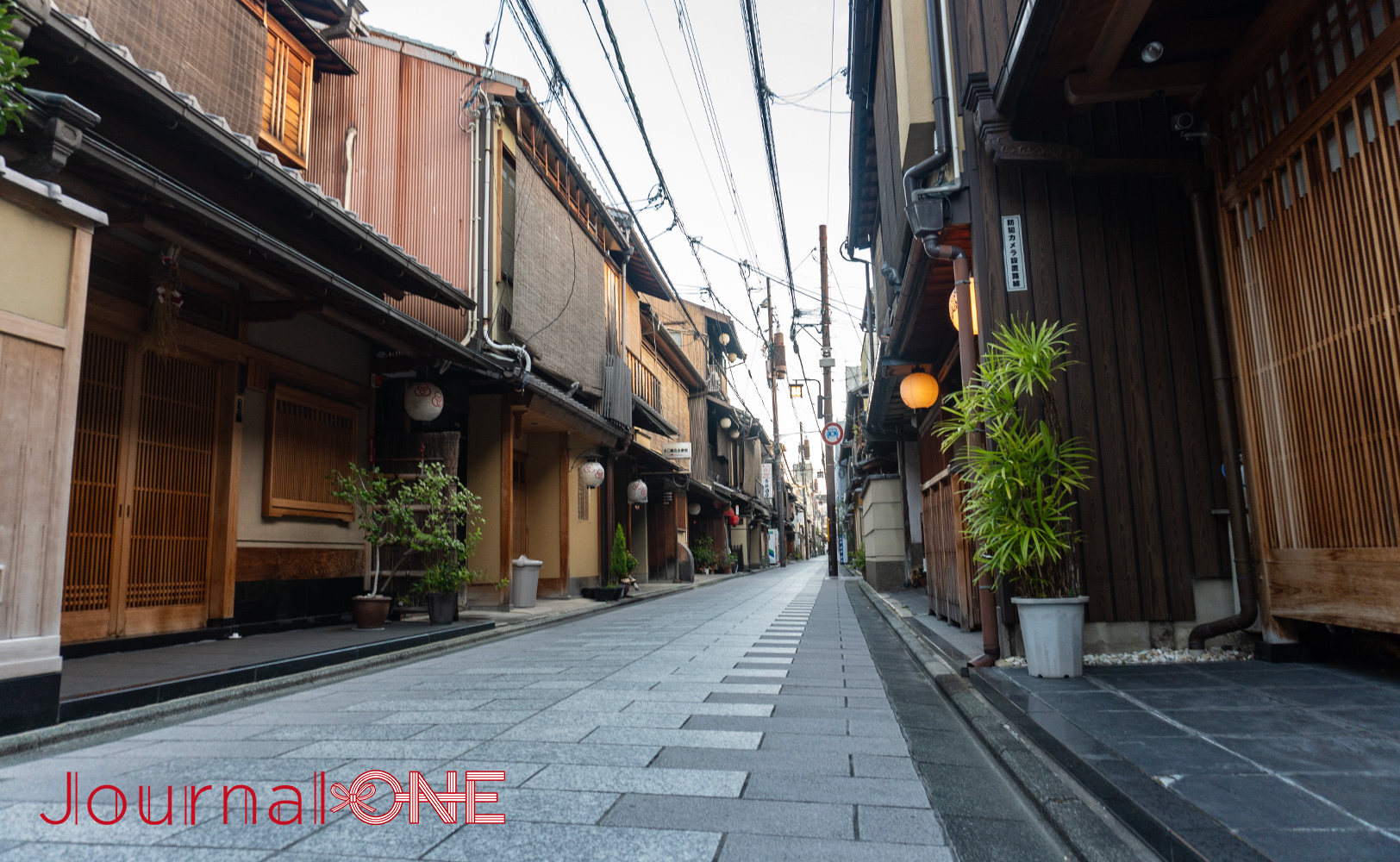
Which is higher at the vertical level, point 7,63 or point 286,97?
point 286,97

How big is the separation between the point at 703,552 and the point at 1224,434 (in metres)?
27.7

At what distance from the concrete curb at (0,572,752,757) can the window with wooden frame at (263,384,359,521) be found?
256 cm

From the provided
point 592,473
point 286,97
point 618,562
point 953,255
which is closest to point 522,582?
point 592,473

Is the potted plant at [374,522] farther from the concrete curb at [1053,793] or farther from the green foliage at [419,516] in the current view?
the concrete curb at [1053,793]

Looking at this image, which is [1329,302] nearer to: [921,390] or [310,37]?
[921,390]

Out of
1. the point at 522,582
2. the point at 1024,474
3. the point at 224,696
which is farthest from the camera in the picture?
the point at 522,582

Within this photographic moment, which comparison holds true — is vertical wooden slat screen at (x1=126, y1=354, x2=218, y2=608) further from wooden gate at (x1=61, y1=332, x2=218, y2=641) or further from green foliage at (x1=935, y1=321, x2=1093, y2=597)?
green foliage at (x1=935, y1=321, x2=1093, y2=597)

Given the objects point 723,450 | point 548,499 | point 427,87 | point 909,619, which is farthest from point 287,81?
point 723,450

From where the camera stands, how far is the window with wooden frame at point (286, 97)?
10.6 m

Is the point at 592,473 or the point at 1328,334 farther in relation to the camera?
the point at 592,473

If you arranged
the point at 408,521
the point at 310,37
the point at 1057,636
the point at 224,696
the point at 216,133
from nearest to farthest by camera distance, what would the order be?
the point at 1057,636 → the point at 224,696 → the point at 216,133 → the point at 408,521 → the point at 310,37

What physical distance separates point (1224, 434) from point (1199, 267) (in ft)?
4.23

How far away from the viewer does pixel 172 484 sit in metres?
8.12

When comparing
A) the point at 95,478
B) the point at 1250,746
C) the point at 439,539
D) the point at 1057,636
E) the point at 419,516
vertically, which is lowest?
the point at 1250,746
